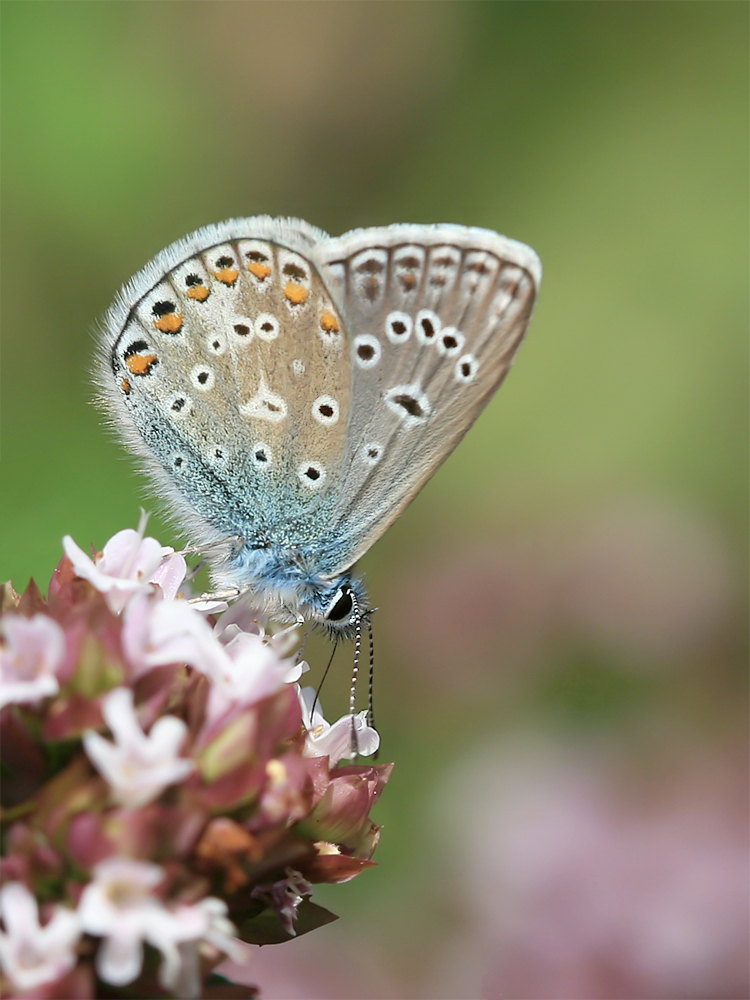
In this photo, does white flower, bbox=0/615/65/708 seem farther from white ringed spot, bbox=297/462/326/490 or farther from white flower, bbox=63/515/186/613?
white ringed spot, bbox=297/462/326/490

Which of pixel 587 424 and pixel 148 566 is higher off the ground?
pixel 148 566

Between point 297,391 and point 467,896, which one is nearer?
point 297,391

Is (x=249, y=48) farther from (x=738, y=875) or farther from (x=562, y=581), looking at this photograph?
(x=738, y=875)

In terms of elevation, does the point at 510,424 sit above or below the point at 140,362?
below

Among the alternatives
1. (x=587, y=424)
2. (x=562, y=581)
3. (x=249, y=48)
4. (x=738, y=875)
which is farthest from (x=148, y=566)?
(x=249, y=48)

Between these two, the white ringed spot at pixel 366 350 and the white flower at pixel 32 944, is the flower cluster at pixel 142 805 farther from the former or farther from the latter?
the white ringed spot at pixel 366 350

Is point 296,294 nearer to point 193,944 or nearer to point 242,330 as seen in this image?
point 242,330

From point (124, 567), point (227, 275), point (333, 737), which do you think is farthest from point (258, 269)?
point (333, 737)
